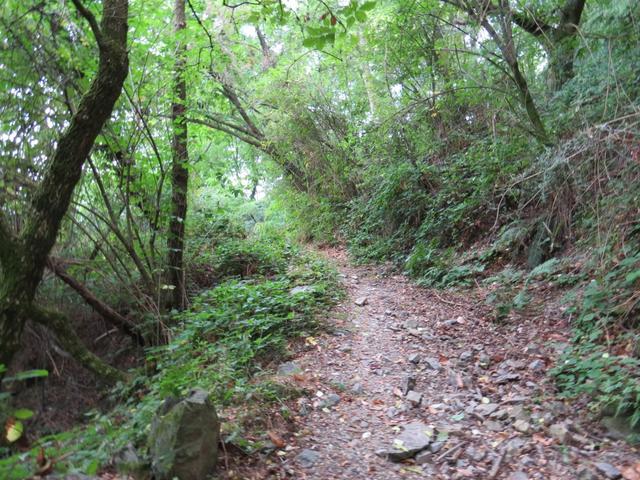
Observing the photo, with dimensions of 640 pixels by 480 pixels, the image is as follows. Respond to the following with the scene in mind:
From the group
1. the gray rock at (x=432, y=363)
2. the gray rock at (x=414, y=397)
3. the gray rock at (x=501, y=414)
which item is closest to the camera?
the gray rock at (x=501, y=414)

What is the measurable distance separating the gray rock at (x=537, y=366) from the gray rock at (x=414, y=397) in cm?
112

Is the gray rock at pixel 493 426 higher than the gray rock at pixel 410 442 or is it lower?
lower

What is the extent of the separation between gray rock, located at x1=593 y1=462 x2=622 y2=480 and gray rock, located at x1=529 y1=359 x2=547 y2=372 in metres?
1.32

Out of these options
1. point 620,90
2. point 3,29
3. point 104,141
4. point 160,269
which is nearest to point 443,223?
point 620,90

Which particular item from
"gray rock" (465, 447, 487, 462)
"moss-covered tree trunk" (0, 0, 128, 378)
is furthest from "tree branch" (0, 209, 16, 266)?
"gray rock" (465, 447, 487, 462)

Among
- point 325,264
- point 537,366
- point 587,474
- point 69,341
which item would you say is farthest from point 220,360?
point 325,264

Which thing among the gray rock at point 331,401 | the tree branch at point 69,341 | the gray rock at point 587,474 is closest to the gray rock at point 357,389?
the gray rock at point 331,401

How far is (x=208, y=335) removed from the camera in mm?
6117

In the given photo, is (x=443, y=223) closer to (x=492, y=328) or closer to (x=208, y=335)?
(x=492, y=328)

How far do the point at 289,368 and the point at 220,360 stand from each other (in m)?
0.76

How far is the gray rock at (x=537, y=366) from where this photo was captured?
14.9 feet

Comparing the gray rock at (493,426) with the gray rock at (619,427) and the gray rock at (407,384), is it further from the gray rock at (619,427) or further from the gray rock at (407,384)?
the gray rock at (407,384)

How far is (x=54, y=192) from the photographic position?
13.9 feet

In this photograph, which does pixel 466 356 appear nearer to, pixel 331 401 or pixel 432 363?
pixel 432 363
